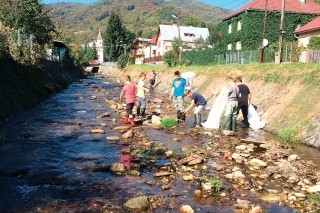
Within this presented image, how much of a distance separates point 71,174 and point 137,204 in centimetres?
254

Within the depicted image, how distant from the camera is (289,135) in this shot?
13.0 m

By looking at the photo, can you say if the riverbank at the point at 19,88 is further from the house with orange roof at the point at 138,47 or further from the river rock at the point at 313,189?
the house with orange roof at the point at 138,47

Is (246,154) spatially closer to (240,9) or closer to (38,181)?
(38,181)

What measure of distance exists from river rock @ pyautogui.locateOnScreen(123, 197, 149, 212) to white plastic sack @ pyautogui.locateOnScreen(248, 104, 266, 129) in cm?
1036

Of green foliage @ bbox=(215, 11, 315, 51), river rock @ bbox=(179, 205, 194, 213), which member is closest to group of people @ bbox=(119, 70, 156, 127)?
river rock @ bbox=(179, 205, 194, 213)

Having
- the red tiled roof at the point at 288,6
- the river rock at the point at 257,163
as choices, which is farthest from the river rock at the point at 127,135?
the red tiled roof at the point at 288,6

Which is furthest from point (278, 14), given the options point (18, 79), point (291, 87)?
point (18, 79)

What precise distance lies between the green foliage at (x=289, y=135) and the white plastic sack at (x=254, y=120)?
6.86 feet

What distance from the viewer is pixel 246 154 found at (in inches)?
419

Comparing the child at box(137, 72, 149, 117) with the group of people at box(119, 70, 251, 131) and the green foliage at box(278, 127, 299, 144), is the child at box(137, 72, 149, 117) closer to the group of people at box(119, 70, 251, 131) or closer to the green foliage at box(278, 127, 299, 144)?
the group of people at box(119, 70, 251, 131)

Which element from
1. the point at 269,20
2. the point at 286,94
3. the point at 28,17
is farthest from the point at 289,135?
the point at 269,20

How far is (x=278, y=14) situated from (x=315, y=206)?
44801mm

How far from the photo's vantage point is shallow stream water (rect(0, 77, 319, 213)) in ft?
21.6

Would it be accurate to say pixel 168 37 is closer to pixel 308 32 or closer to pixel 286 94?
pixel 308 32
